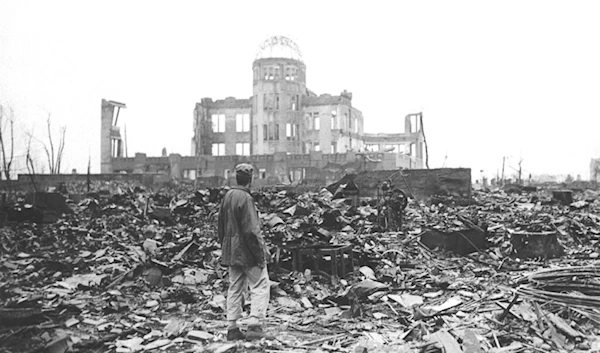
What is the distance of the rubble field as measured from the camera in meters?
4.98

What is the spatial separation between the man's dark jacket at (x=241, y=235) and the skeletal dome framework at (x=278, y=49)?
1899 inches

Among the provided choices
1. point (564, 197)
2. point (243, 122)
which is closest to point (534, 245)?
point (564, 197)

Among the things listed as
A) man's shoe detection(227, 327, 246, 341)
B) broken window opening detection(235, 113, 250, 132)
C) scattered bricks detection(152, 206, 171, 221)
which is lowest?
man's shoe detection(227, 327, 246, 341)

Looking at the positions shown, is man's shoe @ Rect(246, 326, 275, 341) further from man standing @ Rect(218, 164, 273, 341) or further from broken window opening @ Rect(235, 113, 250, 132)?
broken window opening @ Rect(235, 113, 250, 132)

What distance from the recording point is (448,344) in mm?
4504

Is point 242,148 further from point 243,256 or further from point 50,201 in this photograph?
point 243,256

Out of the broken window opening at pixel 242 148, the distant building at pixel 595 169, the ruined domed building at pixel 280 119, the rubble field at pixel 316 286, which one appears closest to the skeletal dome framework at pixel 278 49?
the ruined domed building at pixel 280 119

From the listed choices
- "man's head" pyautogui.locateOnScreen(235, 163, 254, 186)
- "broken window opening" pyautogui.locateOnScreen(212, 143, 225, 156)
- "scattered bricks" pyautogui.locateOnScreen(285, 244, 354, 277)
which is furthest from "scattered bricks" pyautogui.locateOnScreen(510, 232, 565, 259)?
"broken window opening" pyautogui.locateOnScreen(212, 143, 225, 156)

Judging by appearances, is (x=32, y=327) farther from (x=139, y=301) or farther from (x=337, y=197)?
(x=337, y=197)

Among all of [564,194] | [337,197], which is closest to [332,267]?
[337,197]

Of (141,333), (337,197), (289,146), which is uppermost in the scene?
(289,146)

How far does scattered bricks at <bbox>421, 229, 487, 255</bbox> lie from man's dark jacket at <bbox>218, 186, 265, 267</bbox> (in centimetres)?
542

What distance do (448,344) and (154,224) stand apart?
32.6ft

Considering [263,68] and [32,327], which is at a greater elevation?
[263,68]
